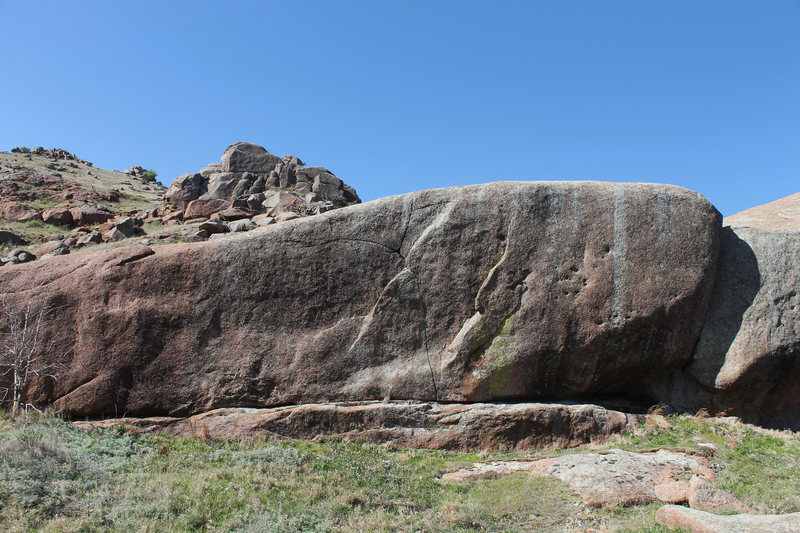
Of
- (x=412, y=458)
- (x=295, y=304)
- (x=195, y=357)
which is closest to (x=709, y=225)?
(x=412, y=458)

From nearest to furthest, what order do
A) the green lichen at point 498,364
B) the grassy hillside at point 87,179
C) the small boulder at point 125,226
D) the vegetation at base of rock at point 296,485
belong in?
Answer: the vegetation at base of rock at point 296,485 < the green lichen at point 498,364 < the small boulder at point 125,226 < the grassy hillside at point 87,179

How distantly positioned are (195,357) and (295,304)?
189 cm

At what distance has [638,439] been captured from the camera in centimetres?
930

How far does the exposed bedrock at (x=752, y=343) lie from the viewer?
9.75 metres

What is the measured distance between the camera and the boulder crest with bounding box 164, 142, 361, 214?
2786 centimetres

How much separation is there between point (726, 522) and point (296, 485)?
4743 millimetres

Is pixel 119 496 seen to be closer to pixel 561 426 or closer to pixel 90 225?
pixel 561 426

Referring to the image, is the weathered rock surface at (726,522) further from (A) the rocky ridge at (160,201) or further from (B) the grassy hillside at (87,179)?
(B) the grassy hillside at (87,179)

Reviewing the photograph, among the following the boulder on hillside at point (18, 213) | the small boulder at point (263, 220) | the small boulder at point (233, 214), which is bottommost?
the small boulder at point (263, 220)

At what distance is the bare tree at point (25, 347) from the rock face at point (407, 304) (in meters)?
0.19

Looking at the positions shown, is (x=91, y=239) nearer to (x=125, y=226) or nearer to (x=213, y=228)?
(x=125, y=226)

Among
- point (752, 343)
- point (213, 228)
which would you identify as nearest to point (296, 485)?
point (752, 343)

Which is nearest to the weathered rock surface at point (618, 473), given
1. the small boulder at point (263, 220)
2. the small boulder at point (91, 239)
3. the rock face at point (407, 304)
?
the rock face at point (407, 304)

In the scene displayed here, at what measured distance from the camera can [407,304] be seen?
10.3 m
